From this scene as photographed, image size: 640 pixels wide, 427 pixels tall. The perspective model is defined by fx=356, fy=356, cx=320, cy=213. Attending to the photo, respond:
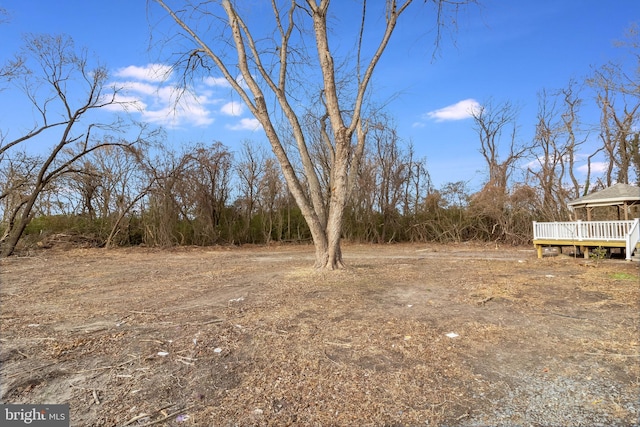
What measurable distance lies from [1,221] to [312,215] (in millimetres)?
14324

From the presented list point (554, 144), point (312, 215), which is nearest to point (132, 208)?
point (312, 215)

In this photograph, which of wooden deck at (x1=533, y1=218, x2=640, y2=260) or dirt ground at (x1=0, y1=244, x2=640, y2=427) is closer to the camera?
dirt ground at (x1=0, y1=244, x2=640, y2=427)

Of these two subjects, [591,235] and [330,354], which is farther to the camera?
[591,235]

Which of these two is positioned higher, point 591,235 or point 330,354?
point 591,235

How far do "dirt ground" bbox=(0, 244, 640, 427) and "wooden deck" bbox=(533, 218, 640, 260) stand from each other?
163 inches

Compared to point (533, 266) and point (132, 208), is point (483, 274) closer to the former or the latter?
point (533, 266)

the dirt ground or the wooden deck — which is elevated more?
the wooden deck

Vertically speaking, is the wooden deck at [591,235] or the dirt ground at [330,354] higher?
the wooden deck at [591,235]

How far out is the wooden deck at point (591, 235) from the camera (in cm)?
916

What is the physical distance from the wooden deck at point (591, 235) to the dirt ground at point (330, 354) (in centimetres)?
415

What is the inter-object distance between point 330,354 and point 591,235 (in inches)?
411

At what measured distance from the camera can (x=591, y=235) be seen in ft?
33.2

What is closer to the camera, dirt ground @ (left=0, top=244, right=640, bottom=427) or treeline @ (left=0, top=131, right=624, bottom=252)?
dirt ground @ (left=0, top=244, right=640, bottom=427)

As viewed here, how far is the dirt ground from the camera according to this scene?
2156 mm
